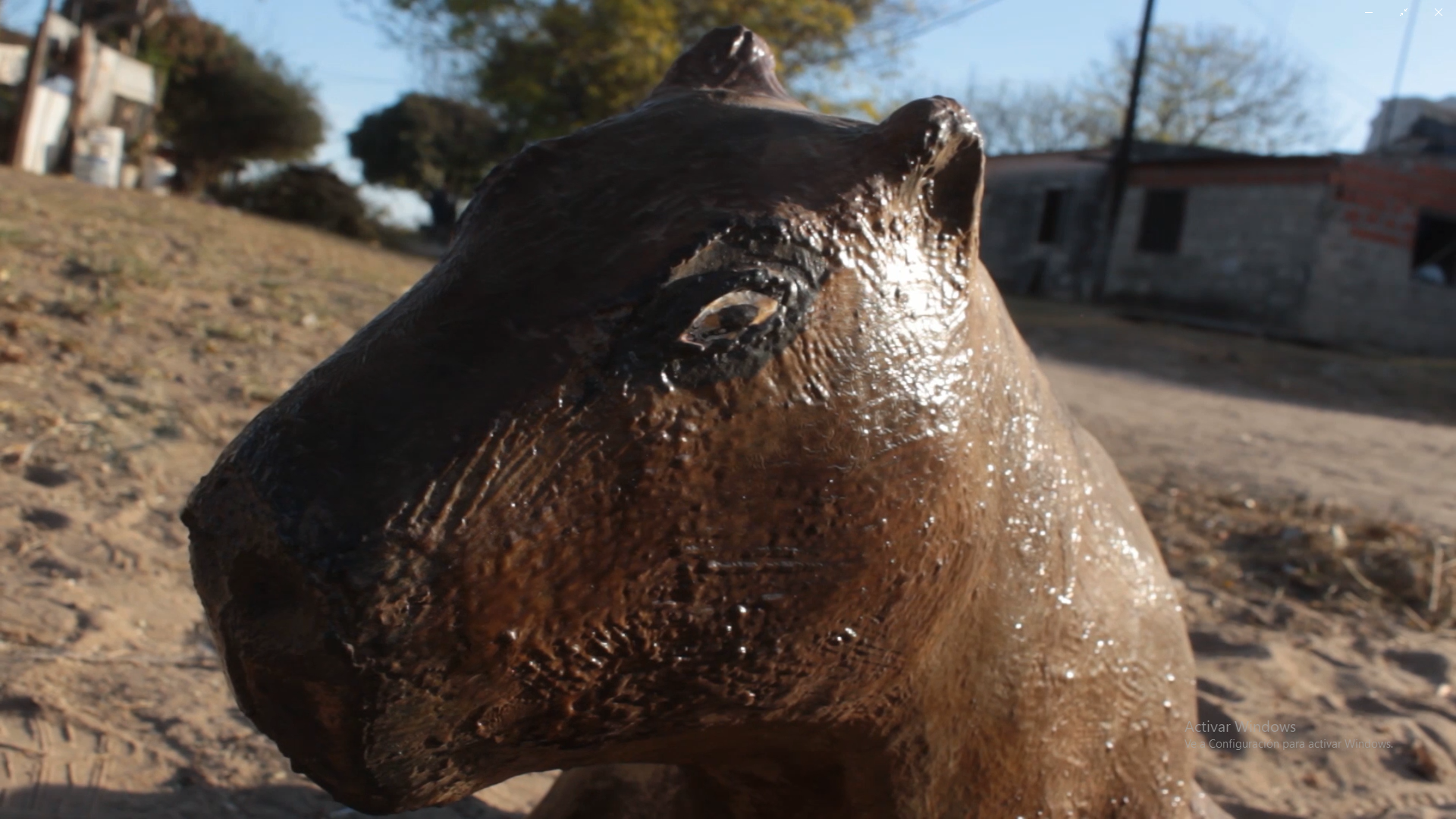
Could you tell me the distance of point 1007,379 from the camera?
1575mm

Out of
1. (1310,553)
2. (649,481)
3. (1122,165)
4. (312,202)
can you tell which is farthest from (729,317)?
(312,202)

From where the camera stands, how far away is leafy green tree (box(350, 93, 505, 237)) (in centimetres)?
3394

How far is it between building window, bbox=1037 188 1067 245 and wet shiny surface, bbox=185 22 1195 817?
2504 cm

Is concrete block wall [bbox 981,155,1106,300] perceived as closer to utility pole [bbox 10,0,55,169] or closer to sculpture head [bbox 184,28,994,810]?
utility pole [bbox 10,0,55,169]

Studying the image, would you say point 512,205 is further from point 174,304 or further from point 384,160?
point 384,160

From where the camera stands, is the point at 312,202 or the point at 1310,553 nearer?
the point at 1310,553

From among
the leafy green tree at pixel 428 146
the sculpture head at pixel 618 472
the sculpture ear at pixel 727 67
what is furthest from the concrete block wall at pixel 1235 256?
the sculpture head at pixel 618 472

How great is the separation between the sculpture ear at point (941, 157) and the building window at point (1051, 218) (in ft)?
81.8

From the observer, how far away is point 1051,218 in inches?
1011

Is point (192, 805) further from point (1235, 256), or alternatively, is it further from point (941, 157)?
point (1235, 256)

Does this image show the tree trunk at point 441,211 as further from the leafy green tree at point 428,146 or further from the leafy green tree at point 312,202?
the leafy green tree at point 312,202

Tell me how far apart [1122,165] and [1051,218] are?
111 inches

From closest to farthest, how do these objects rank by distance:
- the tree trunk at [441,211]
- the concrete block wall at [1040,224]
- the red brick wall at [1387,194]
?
the red brick wall at [1387,194] < the concrete block wall at [1040,224] < the tree trunk at [441,211]

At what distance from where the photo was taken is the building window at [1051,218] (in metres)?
25.3
